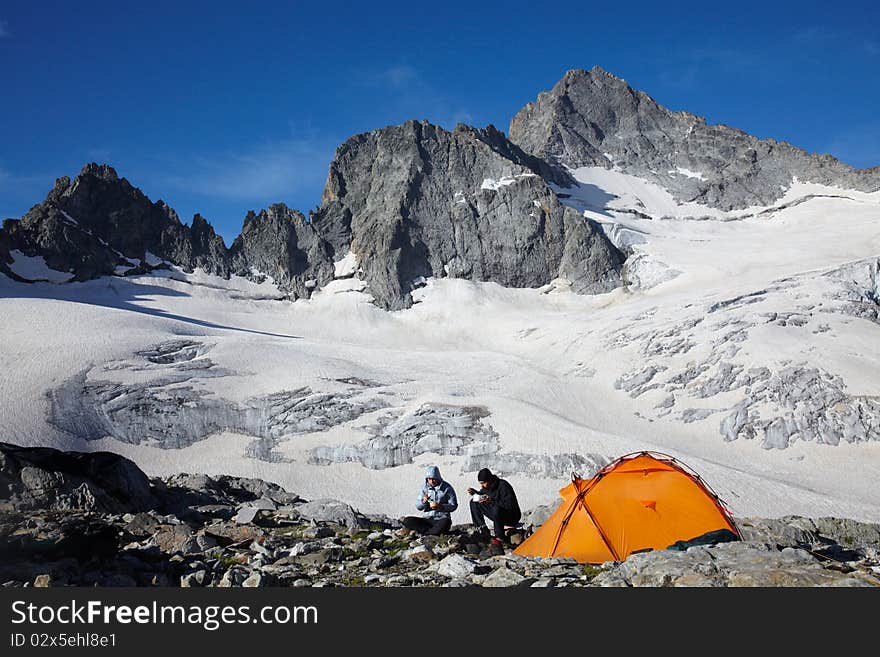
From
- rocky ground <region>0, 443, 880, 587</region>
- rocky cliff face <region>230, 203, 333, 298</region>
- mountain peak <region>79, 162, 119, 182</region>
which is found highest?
mountain peak <region>79, 162, 119, 182</region>

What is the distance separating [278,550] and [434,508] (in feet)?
14.2

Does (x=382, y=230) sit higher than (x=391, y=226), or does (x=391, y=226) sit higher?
(x=391, y=226)

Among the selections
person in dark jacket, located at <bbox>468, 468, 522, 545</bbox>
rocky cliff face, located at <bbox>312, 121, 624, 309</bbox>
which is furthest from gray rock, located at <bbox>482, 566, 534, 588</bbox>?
rocky cliff face, located at <bbox>312, 121, 624, 309</bbox>

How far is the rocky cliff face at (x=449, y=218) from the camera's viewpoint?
130625 mm

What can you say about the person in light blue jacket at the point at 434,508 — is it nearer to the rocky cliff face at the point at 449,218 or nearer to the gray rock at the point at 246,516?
the gray rock at the point at 246,516

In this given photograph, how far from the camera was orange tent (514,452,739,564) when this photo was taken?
502 inches

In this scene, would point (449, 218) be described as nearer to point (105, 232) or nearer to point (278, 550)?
point (105, 232)

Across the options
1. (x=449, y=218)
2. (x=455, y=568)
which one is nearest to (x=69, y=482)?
(x=455, y=568)

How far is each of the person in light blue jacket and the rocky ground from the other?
1.53ft

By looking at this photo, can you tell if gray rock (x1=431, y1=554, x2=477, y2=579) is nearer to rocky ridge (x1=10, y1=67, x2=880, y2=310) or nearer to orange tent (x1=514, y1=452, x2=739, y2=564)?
orange tent (x1=514, y1=452, x2=739, y2=564)

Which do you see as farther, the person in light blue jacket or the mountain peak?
the mountain peak

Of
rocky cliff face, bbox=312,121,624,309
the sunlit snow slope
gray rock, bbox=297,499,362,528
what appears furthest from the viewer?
rocky cliff face, bbox=312,121,624,309

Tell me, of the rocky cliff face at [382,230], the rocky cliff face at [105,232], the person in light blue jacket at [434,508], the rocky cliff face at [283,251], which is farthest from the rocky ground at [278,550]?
the rocky cliff face at [105,232]

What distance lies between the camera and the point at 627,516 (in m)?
13.1
